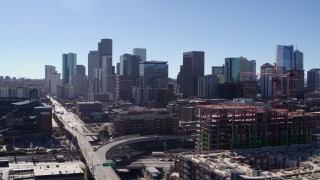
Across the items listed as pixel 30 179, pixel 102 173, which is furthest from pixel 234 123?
pixel 30 179

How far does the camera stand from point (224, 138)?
56.4m

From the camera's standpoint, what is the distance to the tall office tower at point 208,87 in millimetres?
148500

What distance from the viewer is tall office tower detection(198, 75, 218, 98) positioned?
14850 cm

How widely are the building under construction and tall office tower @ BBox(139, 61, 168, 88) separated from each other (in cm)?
10191

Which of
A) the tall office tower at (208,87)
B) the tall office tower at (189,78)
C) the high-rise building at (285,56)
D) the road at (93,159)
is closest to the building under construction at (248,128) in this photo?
the road at (93,159)

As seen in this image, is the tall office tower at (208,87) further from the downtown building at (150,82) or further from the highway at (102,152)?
the highway at (102,152)

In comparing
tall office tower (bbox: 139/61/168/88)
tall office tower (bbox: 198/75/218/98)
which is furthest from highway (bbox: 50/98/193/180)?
tall office tower (bbox: 139/61/168/88)

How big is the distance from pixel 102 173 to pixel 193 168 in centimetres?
1436

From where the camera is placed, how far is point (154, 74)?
16450 cm

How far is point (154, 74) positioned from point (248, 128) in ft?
354

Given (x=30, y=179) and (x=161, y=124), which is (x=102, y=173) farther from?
(x=161, y=124)

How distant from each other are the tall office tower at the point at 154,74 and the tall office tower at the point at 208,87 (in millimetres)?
18088

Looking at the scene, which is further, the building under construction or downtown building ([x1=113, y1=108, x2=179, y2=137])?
downtown building ([x1=113, y1=108, x2=179, y2=137])

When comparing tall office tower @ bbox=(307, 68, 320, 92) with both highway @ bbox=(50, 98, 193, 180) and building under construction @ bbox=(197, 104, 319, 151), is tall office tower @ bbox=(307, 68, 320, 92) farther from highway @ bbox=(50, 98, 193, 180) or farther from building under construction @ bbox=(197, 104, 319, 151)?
building under construction @ bbox=(197, 104, 319, 151)
